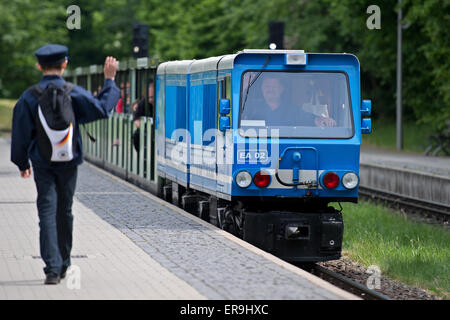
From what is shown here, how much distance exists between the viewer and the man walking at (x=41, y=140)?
9445 mm

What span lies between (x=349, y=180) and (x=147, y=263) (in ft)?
11.9

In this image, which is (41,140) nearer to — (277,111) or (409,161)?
(277,111)

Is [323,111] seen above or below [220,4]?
below

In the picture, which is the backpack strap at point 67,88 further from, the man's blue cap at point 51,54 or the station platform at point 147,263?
the station platform at point 147,263

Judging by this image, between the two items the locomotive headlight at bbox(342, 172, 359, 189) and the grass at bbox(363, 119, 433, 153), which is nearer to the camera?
the locomotive headlight at bbox(342, 172, 359, 189)

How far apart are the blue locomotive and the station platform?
655mm

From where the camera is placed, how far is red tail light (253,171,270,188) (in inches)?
531

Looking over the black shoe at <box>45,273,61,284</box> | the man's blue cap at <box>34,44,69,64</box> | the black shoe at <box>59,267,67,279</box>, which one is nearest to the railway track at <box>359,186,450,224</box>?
the black shoe at <box>59,267,67,279</box>

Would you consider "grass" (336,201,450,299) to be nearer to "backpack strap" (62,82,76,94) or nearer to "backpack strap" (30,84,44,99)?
"backpack strap" (62,82,76,94)

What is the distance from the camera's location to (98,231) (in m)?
13.7

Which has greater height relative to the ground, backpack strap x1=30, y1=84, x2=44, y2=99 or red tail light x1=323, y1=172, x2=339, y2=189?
backpack strap x1=30, y1=84, x2=44, y2=99

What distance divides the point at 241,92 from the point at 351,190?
5.80 ft

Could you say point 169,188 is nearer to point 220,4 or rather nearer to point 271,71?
point 271,71

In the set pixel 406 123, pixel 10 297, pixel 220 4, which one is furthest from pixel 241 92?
pixel 220 4
